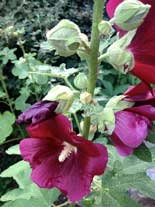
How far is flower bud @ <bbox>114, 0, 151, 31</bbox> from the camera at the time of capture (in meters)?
0.70

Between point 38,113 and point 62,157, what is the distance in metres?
0.10

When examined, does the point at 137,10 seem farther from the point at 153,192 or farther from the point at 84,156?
the point at 153,192

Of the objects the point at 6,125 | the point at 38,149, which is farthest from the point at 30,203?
the point at 6,125

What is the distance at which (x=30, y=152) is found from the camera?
798 mm

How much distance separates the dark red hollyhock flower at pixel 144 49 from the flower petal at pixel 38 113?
4.5 inches

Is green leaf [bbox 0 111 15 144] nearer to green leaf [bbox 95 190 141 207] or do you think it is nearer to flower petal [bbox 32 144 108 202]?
green leaf [bbox 95 190 141 207]

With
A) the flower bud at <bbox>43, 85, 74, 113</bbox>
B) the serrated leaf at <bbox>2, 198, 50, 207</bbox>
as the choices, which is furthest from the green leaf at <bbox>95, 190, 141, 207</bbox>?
the flower bud at <bbox>43, 85, 74, 113</bbox>

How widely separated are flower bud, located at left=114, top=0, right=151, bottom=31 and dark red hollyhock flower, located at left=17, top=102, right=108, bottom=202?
144 mm

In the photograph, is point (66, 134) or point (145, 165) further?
point (145, 165)

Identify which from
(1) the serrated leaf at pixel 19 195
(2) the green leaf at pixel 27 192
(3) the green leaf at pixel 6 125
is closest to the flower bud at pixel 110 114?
(2) the green leaf at pixel 27 192

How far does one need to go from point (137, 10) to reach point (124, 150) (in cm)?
20

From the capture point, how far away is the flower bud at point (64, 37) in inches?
28.4

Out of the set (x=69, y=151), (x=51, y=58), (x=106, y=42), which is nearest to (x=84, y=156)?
(x=69, y=151)

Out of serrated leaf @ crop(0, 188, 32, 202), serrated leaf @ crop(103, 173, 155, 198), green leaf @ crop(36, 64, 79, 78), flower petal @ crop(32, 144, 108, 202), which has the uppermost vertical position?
green leaf @ crop(36, 64, 79, 78)
